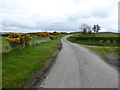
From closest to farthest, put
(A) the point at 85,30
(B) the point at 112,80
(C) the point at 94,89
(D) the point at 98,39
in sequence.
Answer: (C) the point at 94,89 → (B) the point at 112,80 → (D) the point at 98,39 → (A) the point at 85,30

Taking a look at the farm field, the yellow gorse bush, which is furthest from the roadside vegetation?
the yellow gorse bush

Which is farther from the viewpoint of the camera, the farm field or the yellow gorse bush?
the yellow gorse bush

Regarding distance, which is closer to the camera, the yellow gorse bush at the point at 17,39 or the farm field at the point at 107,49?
the farm field at the point at 107,49

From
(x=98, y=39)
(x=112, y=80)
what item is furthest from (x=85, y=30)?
(x=112, y=80)

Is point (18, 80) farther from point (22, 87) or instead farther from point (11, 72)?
point (11, 72)

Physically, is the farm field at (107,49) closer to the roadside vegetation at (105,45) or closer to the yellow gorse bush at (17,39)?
the roadside vegetation at (105,45)

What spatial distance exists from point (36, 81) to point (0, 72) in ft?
6.17

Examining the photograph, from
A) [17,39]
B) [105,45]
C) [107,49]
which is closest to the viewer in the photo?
→ [17,39]

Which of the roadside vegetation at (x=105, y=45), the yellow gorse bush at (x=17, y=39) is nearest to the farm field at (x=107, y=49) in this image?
the roadside vegetation at (x=105, y=45)

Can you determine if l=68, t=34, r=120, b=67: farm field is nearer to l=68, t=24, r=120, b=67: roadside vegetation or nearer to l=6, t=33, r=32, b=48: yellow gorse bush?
l=68, t=24, r=120, b=67: roadside vegetation

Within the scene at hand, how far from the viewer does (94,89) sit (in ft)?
14.1

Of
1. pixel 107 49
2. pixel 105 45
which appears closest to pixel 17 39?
pixel 107 49

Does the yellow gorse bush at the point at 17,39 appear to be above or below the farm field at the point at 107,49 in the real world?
above

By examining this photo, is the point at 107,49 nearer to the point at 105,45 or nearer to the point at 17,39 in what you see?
the point at 105,45
